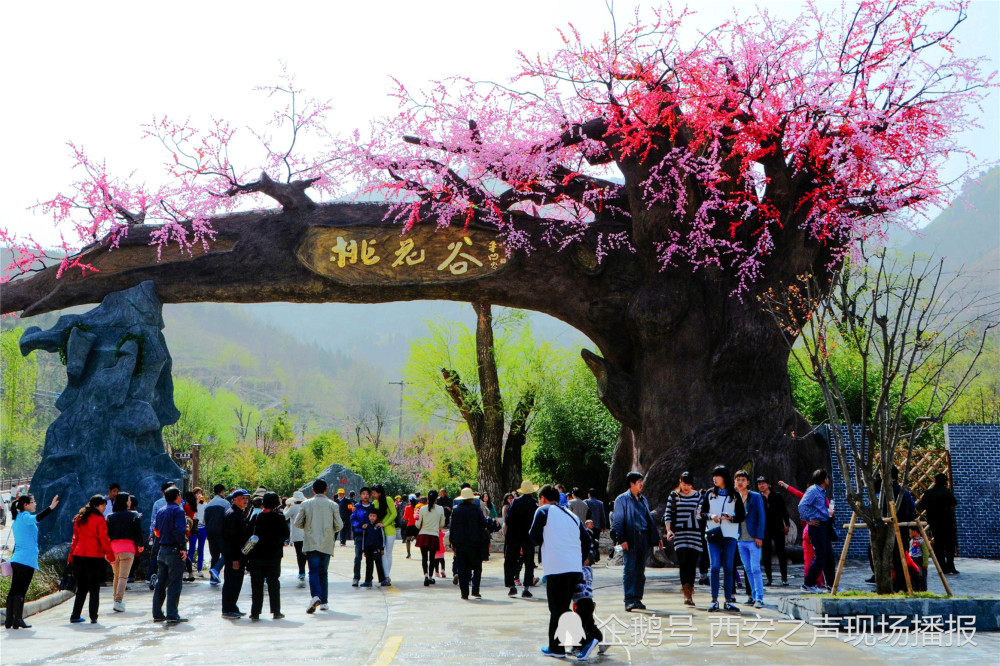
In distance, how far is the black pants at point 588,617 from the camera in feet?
25.1

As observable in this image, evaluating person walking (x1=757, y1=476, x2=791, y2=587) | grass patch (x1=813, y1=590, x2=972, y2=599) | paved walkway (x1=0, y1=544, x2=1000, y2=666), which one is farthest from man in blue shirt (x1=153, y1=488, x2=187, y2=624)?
person walking (x1=757, y1=476, x2=791, y2=587)

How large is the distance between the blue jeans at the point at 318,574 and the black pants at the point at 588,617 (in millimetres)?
4608

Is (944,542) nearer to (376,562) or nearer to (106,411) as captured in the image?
(376,562)

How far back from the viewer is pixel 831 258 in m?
16.4

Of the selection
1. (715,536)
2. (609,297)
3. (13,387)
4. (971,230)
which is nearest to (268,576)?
(715,536)

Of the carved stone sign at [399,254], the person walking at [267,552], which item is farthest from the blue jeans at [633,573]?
the carved stone sign at [399,254]

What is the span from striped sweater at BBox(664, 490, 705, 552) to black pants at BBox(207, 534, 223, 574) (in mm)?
7238

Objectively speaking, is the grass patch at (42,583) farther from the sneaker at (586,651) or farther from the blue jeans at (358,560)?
the sneaker at (586,651)

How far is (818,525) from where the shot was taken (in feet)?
37.9

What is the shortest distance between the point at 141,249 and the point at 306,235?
323 centimetres

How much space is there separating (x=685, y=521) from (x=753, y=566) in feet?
3.13

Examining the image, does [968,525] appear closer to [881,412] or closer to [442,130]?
[881,412]

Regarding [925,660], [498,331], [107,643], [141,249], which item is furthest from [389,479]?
[925,660]

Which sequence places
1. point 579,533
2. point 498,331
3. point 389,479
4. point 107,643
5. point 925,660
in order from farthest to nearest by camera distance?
point 389,479
point 498,331
point 107,643
point 579,533
point 925,660
